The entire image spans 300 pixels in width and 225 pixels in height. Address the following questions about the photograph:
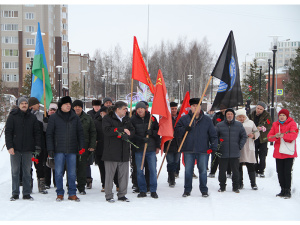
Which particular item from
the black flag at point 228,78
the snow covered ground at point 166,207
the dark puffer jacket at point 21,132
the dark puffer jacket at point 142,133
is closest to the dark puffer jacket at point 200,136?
the dark puffer jacket at point 142,133

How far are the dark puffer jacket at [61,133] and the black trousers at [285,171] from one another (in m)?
4.01

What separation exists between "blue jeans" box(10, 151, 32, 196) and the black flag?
4.06 metres

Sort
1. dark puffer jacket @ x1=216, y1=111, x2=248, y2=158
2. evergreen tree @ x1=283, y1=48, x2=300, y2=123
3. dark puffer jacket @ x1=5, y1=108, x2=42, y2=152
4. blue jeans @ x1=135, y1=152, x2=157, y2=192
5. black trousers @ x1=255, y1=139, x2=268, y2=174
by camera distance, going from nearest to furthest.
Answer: dark puffer jacket @ x1=5, y1=108, x2=42, y2=152
blue jeans @ x1=135, y1=152, x2=157, y2=192
dark puffer jacket @ x1=216, y1=111, x2=248, y2=158
black trousers @ x1=255, y1=139, x2=268, y2=174
evergreen tree @ x1=283, y1=48, x2=300, y2=123

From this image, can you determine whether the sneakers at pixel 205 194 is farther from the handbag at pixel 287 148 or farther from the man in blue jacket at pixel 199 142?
the handbag at pixel 287 148

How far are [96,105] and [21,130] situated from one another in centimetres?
257

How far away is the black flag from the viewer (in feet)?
28.6

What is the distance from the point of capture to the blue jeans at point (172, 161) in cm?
936

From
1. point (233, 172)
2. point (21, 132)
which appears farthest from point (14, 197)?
point (233, 172)

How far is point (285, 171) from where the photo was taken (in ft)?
26.3

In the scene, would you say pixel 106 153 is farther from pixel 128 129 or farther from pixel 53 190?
pixel 53 190

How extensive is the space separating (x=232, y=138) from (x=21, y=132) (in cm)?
419

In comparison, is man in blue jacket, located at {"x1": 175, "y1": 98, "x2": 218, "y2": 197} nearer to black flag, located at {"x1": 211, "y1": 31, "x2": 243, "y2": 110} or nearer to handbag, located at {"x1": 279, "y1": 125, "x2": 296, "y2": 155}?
black flag, located at {"x1": 211, "y1": 31, "x2": 243, "y2": 110}

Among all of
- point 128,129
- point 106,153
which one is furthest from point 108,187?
point 128,129

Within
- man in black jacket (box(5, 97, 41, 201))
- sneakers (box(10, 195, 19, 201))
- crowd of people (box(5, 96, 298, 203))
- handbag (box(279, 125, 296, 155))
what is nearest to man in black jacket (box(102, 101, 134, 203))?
crowd of people (box(5, 96, 298, 203))
